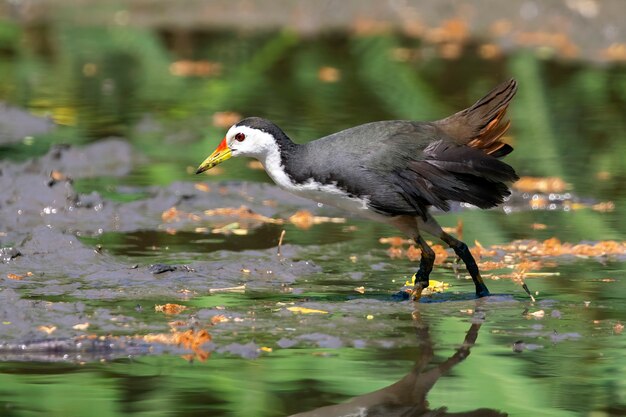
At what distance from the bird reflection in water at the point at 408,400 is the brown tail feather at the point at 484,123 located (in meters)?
1.77

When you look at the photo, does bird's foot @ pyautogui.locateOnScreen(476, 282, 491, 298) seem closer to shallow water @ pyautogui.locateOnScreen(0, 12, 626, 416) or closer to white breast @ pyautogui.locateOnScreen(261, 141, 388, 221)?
shallow water @ pyautogui.locateOnScreen(0, 12, 626, 416)

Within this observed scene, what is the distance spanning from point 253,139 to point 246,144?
7 centimetres

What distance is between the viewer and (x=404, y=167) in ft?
26.3

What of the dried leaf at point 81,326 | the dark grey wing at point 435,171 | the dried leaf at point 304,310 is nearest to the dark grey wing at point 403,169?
the dark grey wing at point 435,171

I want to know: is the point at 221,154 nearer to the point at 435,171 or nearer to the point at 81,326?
the point at 435,171

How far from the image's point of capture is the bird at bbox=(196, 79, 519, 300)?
7.92 metres

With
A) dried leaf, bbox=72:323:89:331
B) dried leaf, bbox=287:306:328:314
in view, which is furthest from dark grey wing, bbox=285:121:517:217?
dried leaf, bbox=72:323:89:331

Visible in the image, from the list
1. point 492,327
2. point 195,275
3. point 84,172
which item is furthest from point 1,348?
point 84,172

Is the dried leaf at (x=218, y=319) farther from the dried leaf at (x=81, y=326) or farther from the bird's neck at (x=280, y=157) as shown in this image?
the bird's neck at (x=280, y=157)

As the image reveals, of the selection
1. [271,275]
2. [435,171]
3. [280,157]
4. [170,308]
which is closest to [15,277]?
[170,308]

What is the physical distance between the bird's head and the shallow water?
791 millimetres

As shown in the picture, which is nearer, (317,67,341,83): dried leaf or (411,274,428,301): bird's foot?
(411,274,428,301): bird's foot

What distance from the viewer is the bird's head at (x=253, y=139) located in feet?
26.7

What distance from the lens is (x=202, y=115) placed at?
46.3 ft
